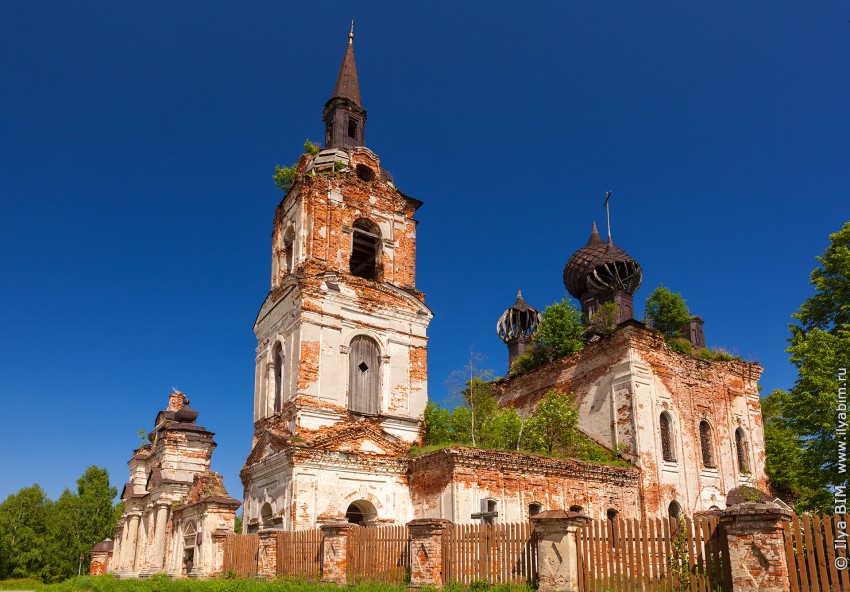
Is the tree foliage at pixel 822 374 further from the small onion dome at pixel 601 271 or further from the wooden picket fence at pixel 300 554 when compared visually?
the wooden picket fence at pixel 300 554

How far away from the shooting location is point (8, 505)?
49875 millimetres

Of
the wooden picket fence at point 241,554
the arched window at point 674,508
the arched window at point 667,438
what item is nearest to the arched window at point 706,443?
the arched window at point 667,438

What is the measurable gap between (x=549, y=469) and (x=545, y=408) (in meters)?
5.00

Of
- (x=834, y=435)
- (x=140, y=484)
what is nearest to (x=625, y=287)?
(x=834, y=435)

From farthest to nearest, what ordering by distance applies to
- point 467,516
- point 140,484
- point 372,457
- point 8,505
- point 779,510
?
point 8,505 → point 140,484 → point 372,457 → point 467,516 → point 779,510

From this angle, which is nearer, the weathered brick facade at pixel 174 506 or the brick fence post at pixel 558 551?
the brick fence post at pixel 558 551

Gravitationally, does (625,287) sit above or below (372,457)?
Result: above

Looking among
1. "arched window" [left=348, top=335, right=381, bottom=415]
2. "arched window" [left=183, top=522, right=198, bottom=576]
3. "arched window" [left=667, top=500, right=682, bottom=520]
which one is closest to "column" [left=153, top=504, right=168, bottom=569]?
"arched window" [left=183, top=522, right=198, bottom=576]

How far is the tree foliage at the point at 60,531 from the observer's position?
4444 centimetres

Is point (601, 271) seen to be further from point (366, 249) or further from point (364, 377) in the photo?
point (364, 377)

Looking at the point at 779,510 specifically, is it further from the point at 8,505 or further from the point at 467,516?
the point at 8,505

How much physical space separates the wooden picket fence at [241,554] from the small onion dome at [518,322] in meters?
20.3

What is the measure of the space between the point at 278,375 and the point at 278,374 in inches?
1.4

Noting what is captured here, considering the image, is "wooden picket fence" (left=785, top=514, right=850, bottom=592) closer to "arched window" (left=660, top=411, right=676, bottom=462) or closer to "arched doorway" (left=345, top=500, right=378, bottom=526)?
"arched doorway" (left=345, top=500, right=378, bottom=526)
